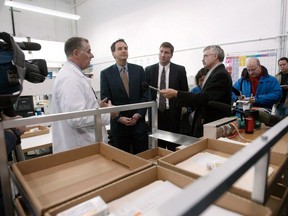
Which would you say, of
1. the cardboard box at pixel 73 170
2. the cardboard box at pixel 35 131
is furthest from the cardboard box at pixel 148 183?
the cardboard box at pixel 35 131

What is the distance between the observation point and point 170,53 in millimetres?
2406

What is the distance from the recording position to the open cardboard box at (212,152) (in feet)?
2.67

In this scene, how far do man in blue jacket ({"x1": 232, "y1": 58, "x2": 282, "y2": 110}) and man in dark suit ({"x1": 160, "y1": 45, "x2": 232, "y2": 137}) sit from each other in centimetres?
89

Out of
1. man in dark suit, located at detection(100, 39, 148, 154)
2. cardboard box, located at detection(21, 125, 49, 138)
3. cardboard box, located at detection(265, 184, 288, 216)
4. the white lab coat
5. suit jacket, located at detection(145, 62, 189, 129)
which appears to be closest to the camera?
cardboard box, located at detection(265, 184, 288, 216)

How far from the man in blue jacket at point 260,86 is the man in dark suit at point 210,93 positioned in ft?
2.92

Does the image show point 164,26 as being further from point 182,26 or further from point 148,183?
point 148,183

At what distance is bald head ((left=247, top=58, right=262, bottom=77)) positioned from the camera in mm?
2682

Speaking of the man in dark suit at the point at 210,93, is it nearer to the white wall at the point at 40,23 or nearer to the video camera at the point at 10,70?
the video camera at the point at 10,70

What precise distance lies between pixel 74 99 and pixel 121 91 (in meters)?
0.78

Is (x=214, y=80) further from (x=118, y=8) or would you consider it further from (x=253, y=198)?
(x=118, y=8)

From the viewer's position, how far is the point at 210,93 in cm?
177

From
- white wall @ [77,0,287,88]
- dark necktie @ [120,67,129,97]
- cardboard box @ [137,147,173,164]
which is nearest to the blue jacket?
white wall @ [77,0,287,88]

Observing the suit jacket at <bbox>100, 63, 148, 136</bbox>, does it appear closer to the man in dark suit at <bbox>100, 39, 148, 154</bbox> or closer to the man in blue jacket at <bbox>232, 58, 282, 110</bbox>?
the man in dark suit at <bbox>100, 39, 148, 154</bbox>

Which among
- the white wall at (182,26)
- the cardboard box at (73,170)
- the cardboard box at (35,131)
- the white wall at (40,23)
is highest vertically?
the white wall at (40,23)
